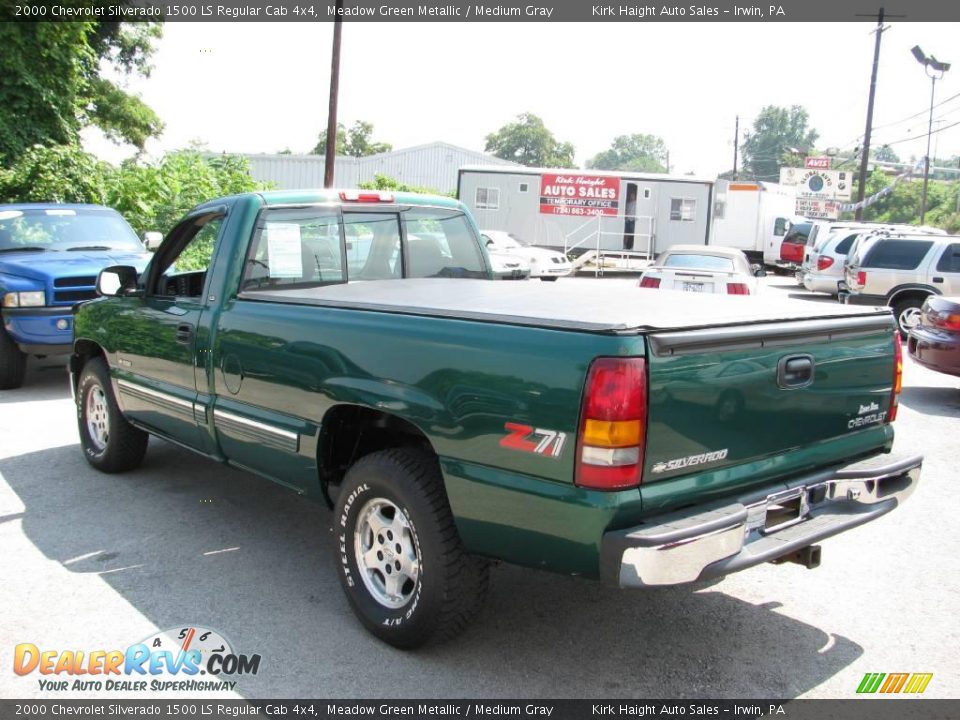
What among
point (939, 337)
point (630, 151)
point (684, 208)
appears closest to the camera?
point (939, 337)

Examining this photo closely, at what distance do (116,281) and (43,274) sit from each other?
3738 millimetres

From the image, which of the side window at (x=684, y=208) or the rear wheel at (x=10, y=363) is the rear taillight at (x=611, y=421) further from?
the side window at (x=684, y=208)

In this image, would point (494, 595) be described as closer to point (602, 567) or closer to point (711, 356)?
point (602, 567)

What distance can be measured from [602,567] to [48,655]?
239cm

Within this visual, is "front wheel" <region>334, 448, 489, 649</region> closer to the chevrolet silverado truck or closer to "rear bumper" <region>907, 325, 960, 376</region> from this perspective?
the chevrolet silverado truck

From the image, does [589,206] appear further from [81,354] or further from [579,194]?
[81,354]

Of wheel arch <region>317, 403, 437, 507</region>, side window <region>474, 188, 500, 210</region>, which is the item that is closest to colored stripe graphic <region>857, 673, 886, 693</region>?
wheel arch <region>317, 403, 437, 507</region>

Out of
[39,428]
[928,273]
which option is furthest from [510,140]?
[39,428]

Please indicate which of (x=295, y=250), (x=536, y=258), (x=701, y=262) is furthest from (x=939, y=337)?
(x=536, y=258)

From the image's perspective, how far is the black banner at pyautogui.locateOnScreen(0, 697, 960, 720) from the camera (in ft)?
10.5

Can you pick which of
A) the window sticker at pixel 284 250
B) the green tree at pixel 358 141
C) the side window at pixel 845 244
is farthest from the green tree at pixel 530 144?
the window sticker at pixel 284 250

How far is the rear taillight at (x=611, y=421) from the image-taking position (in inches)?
114

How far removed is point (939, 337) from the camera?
30.3 ft

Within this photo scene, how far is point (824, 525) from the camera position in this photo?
3.47 metres
